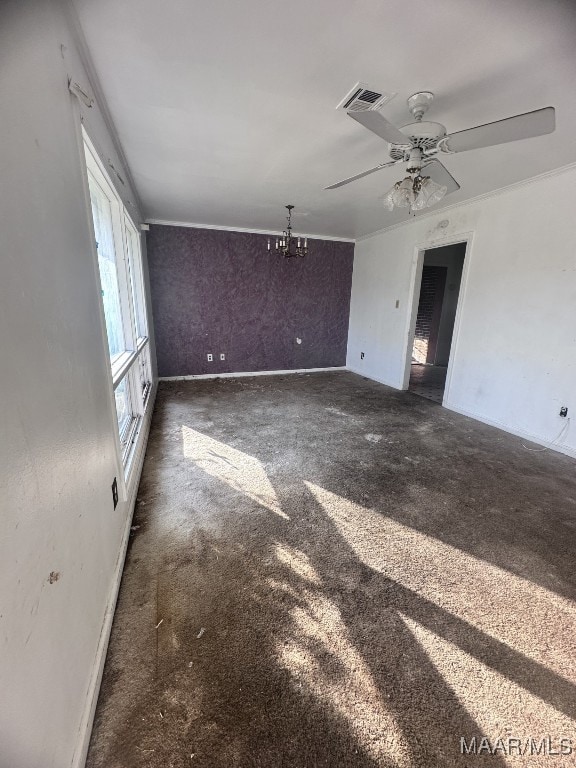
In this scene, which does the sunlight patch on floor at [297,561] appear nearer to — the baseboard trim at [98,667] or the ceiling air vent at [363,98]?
the baseboard trim at [98,667]

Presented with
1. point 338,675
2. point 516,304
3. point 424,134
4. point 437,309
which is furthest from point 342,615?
point 437,309

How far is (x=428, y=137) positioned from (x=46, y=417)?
234cm

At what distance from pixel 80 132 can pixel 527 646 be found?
292 centimetres

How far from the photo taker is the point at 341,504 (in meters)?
2.18

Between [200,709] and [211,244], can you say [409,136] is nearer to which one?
[200,709]

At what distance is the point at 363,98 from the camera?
1.85 metres

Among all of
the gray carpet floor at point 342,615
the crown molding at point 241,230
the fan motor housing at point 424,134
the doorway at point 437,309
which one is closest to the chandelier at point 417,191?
the fan motor housing at point 424,134

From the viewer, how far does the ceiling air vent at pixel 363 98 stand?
177 centimetres

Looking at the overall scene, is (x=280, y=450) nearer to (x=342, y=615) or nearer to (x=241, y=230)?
(x=342, y=615)

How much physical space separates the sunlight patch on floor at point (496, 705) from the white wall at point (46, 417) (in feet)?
4.01

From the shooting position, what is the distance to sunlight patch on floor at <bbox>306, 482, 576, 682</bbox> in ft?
4.32

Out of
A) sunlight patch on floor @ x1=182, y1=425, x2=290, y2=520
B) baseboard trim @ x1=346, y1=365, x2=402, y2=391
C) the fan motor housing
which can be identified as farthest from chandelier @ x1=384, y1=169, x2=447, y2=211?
baseboard trim @ x1=346, y1=365, x2=402, y2=391

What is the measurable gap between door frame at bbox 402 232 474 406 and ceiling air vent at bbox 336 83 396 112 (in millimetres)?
2444

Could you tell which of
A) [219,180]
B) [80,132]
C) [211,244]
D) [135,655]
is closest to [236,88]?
[80,132]
